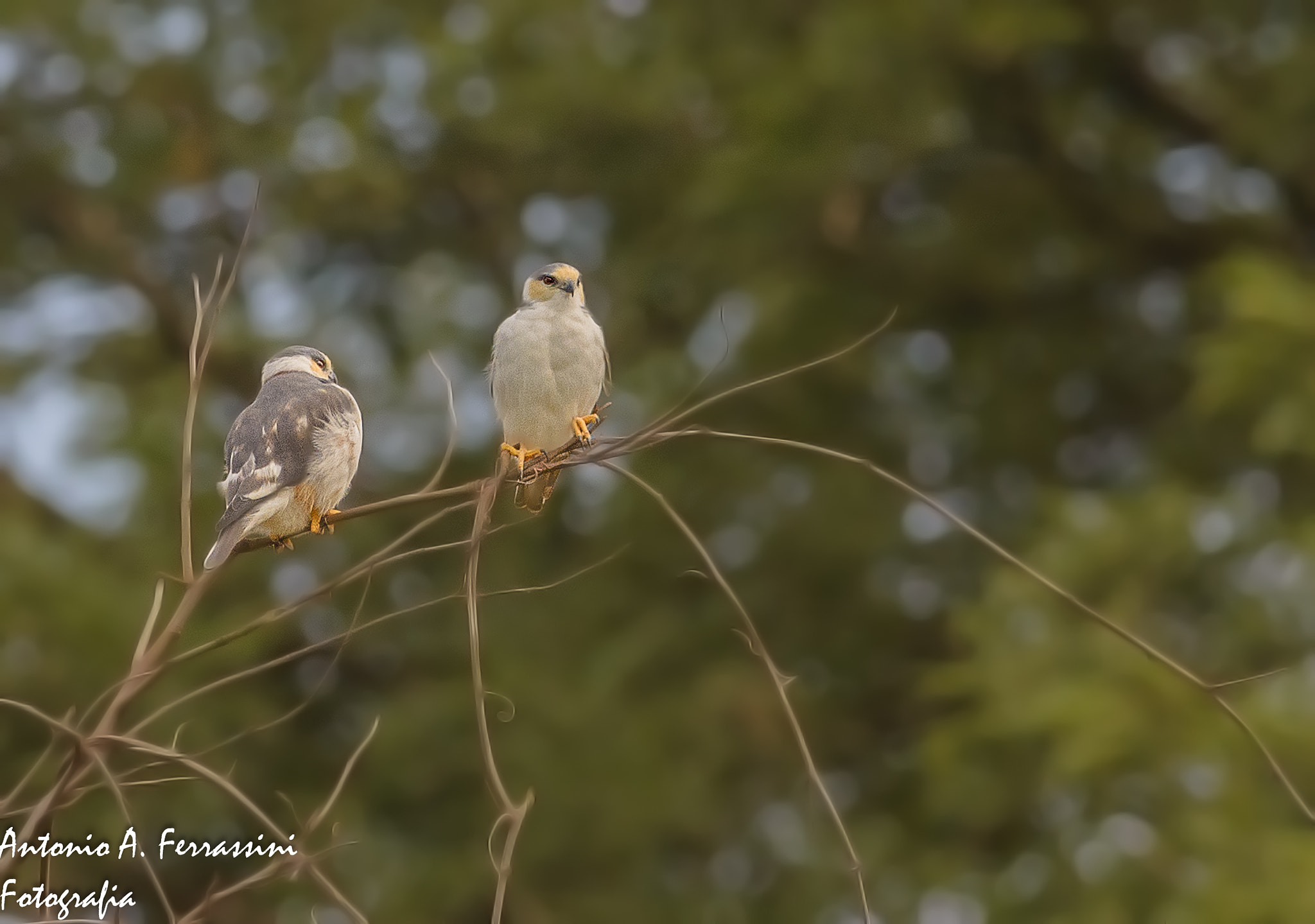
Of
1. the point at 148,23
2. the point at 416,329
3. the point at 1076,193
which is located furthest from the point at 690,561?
the point at 148,23

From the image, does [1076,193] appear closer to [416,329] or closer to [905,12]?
[905,12]

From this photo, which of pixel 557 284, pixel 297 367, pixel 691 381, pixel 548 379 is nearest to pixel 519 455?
pixel 297 367

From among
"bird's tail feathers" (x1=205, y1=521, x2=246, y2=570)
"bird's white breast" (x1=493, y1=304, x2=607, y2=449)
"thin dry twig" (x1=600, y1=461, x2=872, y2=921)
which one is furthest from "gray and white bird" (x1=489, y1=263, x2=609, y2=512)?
"thin dry twig" (x1=600, y1=461, x2=872, y2=921)

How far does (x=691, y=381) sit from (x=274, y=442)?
15.2 ft

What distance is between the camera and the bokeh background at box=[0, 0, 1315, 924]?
287 inches

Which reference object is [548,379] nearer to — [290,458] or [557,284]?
[557,284]

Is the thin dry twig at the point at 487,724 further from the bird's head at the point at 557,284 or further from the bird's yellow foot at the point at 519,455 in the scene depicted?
the bird's head at the point at 557,284

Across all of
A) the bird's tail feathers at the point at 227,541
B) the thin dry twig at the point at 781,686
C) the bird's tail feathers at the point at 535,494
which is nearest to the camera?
the thin dry twig at the point at 781,686

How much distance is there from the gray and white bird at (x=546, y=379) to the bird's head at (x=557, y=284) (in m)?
0.08

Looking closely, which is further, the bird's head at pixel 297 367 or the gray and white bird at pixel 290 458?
the bird's head at pixel 297 367

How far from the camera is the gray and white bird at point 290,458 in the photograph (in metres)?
2.49

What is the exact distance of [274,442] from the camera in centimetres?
257

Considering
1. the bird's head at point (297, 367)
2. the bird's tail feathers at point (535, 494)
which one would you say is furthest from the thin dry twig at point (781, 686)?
the bird's tail feathers at point (535, 494)

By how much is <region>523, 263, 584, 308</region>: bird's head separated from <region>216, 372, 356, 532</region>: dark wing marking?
0.82 meters
